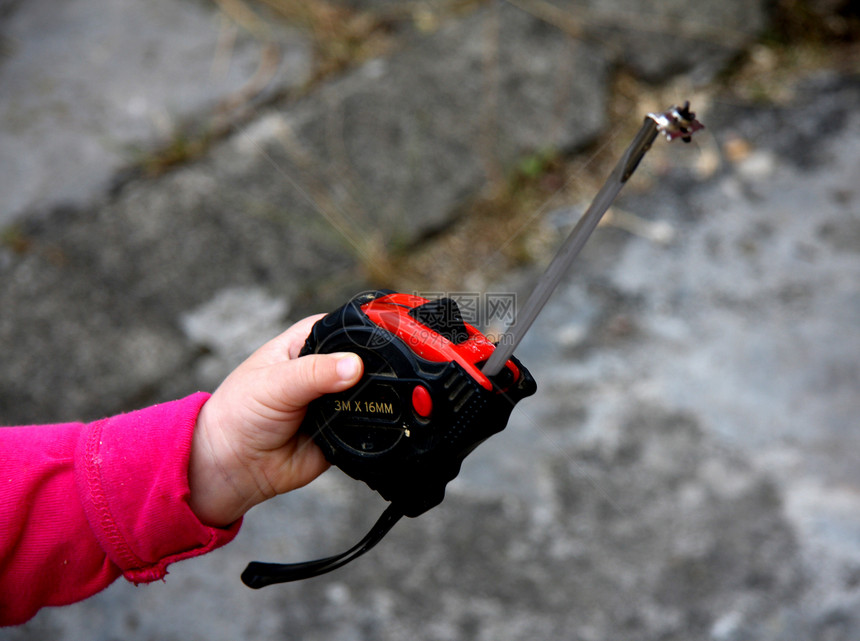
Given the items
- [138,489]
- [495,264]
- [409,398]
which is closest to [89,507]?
[138,489]

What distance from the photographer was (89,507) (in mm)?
1012

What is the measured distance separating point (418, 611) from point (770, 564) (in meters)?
0.79

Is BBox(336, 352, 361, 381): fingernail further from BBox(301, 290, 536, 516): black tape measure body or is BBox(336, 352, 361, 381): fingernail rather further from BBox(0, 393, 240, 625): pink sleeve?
BBox(0, 393, 240, 625): pink sleeve

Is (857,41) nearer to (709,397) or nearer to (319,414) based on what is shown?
(709,397)

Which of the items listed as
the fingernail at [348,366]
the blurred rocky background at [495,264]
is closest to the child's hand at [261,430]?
the fingernail at [348,366]

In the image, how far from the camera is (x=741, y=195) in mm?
2168

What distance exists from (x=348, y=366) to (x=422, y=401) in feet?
0.37

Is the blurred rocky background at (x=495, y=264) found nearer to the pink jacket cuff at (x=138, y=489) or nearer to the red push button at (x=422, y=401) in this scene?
the pink jacket cuff at (x=138, y=489)

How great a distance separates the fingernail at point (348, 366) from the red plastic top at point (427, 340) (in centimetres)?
6

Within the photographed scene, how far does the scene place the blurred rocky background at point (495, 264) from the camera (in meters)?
1.65

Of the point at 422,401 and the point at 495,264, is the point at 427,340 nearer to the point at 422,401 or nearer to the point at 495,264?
the point at 422,401

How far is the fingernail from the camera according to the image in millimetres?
934

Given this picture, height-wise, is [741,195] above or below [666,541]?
above

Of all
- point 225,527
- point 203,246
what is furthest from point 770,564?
point 203,246
